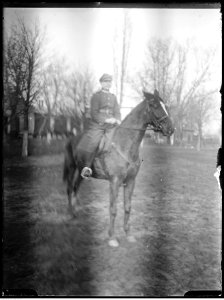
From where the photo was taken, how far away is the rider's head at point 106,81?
243cm

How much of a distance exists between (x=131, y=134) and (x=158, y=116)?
28cm

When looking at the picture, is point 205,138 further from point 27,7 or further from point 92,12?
point 27,7

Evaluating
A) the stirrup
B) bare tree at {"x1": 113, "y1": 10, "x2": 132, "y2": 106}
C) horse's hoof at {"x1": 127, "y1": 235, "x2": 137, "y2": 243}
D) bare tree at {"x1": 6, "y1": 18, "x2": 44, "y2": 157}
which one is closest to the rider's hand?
bare tree at {"x1": 113, "y1": 10, "x2": 132, "y2": 106}

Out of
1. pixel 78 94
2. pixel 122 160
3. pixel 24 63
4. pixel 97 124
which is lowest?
pixel 122 160

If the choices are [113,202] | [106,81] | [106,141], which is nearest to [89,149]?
[106,141]

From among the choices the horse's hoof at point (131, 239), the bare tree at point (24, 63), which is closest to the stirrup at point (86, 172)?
the bare tree at point (24, 63)

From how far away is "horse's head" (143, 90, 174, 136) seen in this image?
90.4 inches

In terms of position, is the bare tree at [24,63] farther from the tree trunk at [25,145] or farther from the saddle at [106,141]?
the saddle at [106,141]

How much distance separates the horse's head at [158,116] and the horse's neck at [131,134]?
0.08m

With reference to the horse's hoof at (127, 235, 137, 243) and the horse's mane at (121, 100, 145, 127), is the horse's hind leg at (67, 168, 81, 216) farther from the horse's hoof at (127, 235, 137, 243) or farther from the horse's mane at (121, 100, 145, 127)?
the horse's mane at (121, 100, 145, 127)

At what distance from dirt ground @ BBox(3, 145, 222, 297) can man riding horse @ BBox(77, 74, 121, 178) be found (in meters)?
0.20

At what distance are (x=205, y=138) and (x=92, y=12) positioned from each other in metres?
1.59

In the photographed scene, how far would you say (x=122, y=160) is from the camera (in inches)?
93.7

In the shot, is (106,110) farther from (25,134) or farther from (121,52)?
(25,134)
